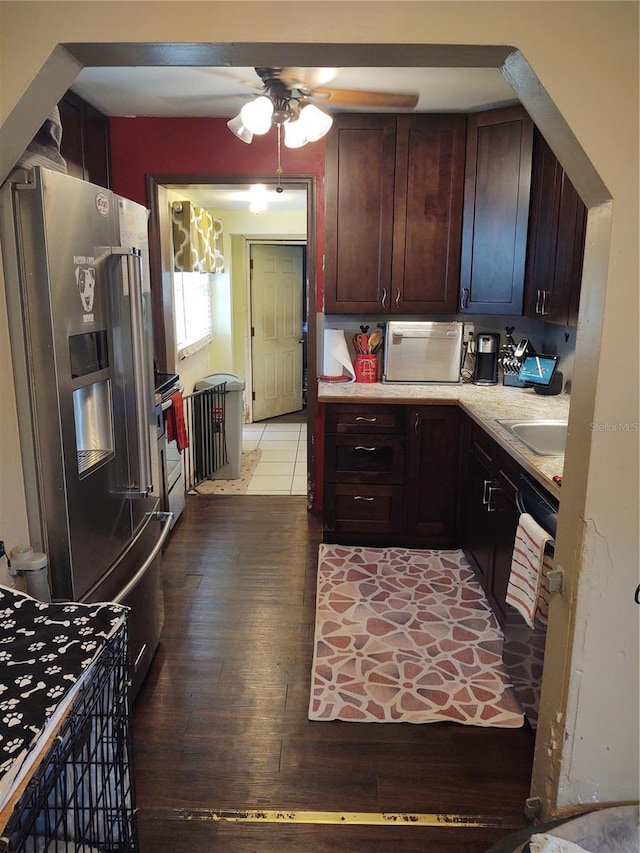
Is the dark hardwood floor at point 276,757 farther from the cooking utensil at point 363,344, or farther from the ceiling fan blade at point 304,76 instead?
the ceiling fan blade at point 304,76

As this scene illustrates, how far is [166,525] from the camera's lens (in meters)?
2.65

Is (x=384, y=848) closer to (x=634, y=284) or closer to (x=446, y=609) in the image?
(x=446, y=609)

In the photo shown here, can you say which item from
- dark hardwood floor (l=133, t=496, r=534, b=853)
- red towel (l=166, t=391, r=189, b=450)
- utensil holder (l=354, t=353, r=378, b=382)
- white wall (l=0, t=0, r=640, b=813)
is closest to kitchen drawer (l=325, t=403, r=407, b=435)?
utensil holder (l=354, t=353, r=378, b=382)

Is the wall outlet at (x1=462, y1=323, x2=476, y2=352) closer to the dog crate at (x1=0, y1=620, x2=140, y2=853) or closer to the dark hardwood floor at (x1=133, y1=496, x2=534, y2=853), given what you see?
the dark hardwood floor at (x1=133, y1=496, x2=534, y2=853)

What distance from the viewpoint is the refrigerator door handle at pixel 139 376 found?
219 cm

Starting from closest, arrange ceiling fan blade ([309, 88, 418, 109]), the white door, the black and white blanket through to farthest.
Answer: the black and white blanket → ceiling fan blade ([309, 88, 418, 109]) → the white door

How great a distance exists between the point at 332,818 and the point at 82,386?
1476mm

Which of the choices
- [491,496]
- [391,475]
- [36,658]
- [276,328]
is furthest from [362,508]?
[276,328]

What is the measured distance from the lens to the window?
509 cm

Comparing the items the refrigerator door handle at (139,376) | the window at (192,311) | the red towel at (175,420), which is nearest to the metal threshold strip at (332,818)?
the refrigerator door handle at (139,376)

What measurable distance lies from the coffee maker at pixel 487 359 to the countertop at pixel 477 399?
2.3 inches

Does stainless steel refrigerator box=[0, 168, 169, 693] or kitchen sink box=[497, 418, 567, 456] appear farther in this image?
kitchen sink box=[497, 418, 567, 456]

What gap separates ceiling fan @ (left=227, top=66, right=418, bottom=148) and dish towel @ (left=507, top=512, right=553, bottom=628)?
5.75 ft

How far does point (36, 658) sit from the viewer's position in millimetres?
1317
